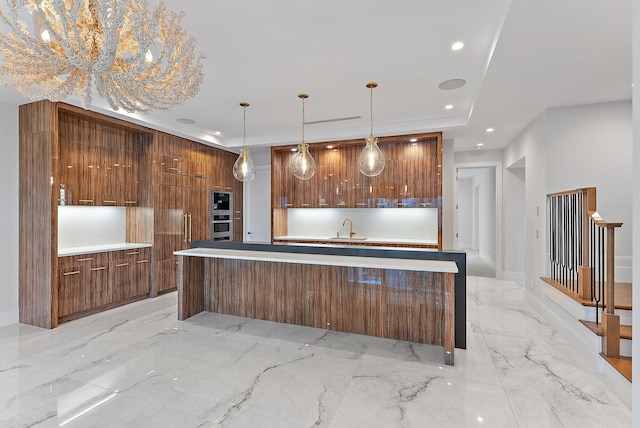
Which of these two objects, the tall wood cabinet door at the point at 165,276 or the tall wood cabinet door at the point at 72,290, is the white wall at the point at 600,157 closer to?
the tall wood cabinet door at the point at 165,276

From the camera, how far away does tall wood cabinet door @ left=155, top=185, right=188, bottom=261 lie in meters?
5.25

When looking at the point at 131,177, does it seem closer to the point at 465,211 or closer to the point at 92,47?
the point at 92,47

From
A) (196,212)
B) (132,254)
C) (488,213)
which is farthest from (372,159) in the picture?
(488,213)

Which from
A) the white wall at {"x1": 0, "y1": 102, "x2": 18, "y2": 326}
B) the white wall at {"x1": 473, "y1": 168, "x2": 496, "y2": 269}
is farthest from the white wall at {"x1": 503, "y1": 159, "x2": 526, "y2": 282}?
the white wall at {"x1": 0, "y1": 102, "x2": 18, "y2": 326}

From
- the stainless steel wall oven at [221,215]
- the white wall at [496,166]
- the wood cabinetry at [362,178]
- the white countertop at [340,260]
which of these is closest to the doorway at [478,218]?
the white wall at [496,166]

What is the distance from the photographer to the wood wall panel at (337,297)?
130 inches

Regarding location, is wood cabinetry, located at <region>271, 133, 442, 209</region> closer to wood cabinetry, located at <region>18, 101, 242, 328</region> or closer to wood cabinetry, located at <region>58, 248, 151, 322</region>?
wood cabinetry, located at <region>18, 101, 242, 328</region>

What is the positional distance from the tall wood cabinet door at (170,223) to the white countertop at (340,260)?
146cm

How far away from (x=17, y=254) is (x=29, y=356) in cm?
173

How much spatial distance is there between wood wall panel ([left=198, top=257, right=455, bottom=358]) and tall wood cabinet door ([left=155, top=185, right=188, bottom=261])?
1350 mm

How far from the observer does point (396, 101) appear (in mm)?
4422

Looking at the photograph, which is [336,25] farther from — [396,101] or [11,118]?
[11,118]

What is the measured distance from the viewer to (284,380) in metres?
2.61

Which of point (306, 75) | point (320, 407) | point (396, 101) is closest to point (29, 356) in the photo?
point (320, 407)
